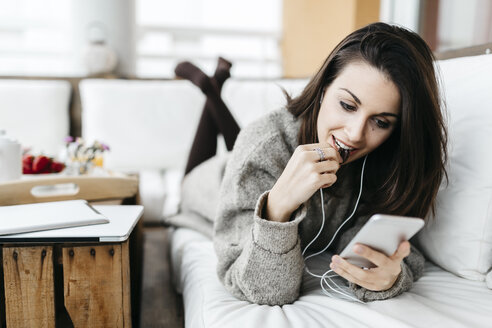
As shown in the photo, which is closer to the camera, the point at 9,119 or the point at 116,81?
the point at 9,119

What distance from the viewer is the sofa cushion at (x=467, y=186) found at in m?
0.95

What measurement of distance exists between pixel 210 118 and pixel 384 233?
1.24 meters

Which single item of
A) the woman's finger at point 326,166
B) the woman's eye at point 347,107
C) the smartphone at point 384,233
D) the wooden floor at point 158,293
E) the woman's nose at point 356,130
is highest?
the woman's eye at point 347,107

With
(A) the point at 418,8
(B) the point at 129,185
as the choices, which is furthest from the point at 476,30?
(B) the point at 129,185

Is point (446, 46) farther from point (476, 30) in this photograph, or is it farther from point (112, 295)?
point (112, 295)

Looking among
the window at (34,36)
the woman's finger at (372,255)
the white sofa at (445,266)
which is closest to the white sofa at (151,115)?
the white sofa at (445,266)

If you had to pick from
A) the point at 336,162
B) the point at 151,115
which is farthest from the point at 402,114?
the point at 151,115

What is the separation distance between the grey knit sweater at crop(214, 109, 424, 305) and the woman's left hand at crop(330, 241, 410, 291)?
56 mm

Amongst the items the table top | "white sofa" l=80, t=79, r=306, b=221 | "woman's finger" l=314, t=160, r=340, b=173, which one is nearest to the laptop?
the table top

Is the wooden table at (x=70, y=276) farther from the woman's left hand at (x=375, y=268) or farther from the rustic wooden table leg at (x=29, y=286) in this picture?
the woman's left hand at (x=375, y=268)

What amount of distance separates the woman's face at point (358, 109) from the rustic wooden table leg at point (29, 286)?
0.63m

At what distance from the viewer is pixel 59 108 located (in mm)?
2361

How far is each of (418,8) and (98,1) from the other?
7.68ft

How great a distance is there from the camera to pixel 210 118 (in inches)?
71.5
